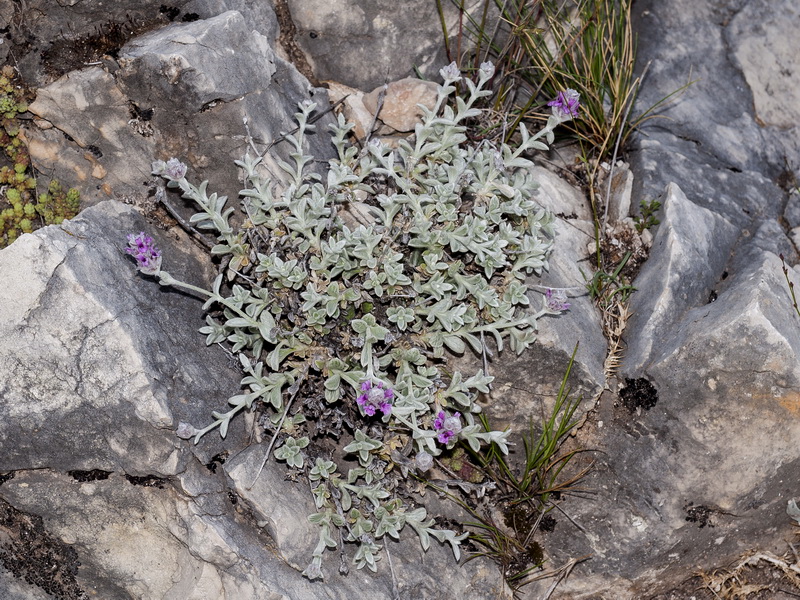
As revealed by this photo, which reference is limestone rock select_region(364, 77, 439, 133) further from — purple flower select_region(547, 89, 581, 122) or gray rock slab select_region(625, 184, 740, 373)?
gray rock slab select_region(625, 184, 740, 373)

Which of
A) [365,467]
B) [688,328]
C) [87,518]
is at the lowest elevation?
[87,518]

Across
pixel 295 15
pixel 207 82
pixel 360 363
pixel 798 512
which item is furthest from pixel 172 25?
pixel 798 512

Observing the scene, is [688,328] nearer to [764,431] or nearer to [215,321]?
[764,431]

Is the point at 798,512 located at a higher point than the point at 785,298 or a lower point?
lower

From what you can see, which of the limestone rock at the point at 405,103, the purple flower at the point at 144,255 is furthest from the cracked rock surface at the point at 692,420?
the purple flower at the point at 144,255

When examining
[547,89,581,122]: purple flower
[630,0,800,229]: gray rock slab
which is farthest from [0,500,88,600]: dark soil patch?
[630,0,800,229]: gray rock slab

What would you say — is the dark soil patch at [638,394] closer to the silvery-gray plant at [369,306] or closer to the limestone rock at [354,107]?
the silvery-gray plant at [369,306]
